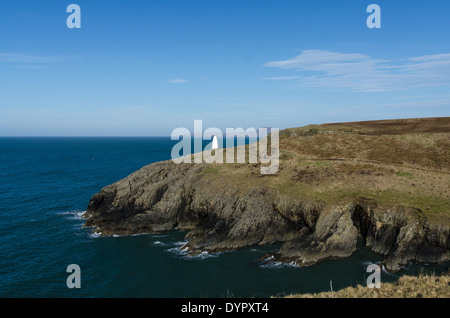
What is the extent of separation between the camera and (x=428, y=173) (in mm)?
51812

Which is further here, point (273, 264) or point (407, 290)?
point (273, 264)

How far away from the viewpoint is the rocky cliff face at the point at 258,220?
38.9 meters

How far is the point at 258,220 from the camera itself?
4766cm

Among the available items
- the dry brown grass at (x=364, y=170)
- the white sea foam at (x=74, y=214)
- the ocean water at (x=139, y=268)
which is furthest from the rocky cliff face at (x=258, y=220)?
the dry brown grass at (x=364, y=170)

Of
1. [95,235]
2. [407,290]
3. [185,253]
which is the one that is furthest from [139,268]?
[407,290]

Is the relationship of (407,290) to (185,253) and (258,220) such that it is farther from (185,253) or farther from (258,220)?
(185,253)

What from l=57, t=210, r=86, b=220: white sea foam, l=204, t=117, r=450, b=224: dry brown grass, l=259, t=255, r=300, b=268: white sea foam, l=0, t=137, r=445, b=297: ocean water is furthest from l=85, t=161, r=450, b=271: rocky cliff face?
l=204, t=117, r=450, b=224: dry brown grass

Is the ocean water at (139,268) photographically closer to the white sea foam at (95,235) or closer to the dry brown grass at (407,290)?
the white sea foam at (95,235)

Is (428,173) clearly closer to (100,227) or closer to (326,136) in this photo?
(326,136)

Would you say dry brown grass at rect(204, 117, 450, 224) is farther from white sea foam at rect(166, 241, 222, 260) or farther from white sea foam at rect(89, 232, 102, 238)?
white sea foam at rect(89, 232, 102, 238)

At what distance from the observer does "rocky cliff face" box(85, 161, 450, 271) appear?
38.9 m

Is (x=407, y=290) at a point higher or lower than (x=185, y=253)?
higher

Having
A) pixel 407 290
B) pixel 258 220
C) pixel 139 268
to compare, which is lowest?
pixel 139 268
